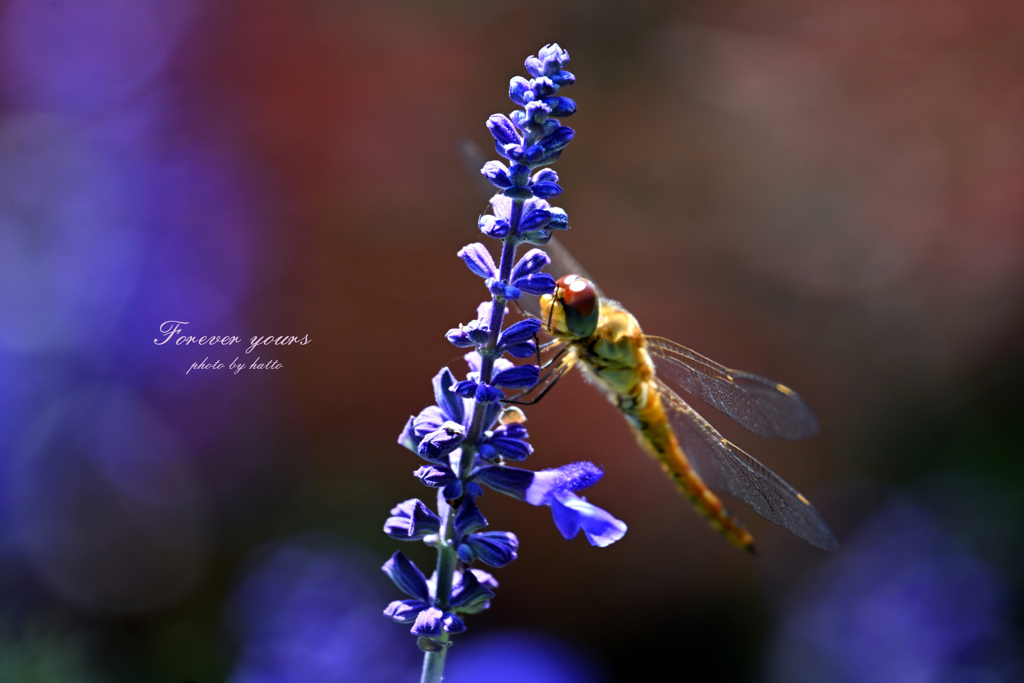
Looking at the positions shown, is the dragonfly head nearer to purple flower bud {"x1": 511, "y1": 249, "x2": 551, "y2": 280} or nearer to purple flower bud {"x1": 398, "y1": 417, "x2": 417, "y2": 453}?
purple flower bud {"x1": 511, "y1": 249, "x2": 551, "y2": 280}

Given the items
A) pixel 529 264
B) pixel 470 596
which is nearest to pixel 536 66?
pixel 529 264

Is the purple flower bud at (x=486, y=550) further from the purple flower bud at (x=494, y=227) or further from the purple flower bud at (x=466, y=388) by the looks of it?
the purple flower bud at (x=494, y=227)

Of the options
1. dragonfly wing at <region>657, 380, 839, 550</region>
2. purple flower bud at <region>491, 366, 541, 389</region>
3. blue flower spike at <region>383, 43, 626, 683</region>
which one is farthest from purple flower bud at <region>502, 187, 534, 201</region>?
dragonfly wing at <region>657, 380, 839, 550</region>

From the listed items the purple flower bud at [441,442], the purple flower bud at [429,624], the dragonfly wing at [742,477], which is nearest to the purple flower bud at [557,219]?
the purple flower bud at [441,442]

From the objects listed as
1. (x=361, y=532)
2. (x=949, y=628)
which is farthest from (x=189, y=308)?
(x=949, y=628)

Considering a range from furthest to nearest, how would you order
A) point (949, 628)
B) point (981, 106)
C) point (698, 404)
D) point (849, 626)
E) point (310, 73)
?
point (981, 106) → point (310, 73) → point (849, 626) → point (949, 628) → point (698, 404)

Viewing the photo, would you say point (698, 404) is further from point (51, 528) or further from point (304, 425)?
point (51, 528)

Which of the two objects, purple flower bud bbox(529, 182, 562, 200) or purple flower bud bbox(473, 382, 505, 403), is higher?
purple flower bud bbox(529, 182, 562, 200)
